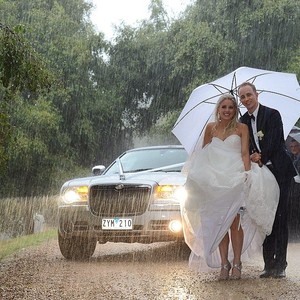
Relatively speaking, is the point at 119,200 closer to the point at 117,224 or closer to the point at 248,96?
the point at 117,224

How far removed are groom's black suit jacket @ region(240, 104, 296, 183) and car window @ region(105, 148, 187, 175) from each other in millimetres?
3264

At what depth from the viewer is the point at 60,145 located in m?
30.3

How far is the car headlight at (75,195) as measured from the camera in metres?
9.98

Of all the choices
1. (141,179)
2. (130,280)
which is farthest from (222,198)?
(141,179)

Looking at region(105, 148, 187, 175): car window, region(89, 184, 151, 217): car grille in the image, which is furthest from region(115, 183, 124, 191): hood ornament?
region(105, 148, 187, 175): car window

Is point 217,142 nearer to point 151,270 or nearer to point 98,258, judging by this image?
point 151,270

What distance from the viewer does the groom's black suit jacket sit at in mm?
7617

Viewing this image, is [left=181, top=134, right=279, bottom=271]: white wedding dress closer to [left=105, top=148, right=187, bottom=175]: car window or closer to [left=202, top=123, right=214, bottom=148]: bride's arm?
[left=202, top=123, right=214, bottom=148]: bride's arm

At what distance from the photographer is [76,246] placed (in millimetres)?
10242

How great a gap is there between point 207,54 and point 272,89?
21363mm

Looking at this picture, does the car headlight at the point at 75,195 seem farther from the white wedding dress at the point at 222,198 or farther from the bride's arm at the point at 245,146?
the bride's arm at the point at 245,146

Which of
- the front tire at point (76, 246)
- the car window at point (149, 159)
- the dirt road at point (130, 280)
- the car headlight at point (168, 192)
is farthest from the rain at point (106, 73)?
the car headlight at point (168, 192)

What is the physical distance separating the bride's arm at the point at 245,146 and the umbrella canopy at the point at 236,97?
905 mm

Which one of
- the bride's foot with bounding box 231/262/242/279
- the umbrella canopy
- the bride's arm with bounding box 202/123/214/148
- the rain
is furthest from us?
the rain
